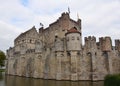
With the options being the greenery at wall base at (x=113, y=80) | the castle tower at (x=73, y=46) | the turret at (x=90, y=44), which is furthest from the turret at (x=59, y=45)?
the greenery at wall base at (x=113, y=80)

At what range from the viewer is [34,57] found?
144 ft

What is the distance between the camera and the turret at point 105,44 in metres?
37.3

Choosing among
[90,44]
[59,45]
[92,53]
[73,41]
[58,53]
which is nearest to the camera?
[92,53]

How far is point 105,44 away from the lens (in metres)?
37.5

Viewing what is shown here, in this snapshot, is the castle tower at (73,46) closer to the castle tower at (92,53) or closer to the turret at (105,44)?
the castle tower at (92,53)

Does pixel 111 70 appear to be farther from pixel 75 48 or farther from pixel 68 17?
pixel 68 17

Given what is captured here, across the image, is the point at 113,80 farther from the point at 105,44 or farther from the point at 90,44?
the point at 105,44

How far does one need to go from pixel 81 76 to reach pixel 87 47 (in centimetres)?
576

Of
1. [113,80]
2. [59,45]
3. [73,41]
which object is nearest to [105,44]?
[73,41]

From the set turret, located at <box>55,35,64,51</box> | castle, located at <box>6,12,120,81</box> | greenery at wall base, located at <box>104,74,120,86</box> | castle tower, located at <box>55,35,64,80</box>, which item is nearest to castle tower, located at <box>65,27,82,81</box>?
castle, located at <box>6,12,120,81</box>

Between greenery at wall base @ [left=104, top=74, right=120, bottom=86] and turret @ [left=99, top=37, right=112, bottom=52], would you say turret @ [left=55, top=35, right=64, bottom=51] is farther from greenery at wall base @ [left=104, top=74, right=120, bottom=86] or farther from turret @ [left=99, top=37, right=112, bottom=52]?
greenery at wall base @ [left=104, top=74, right=120, bottom=86]

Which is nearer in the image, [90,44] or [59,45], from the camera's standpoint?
[90,44]

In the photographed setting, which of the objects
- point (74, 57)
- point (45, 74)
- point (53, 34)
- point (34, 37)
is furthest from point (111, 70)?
point (34, 37)

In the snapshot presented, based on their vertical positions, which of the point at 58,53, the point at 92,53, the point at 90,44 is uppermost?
the point at 90,44
